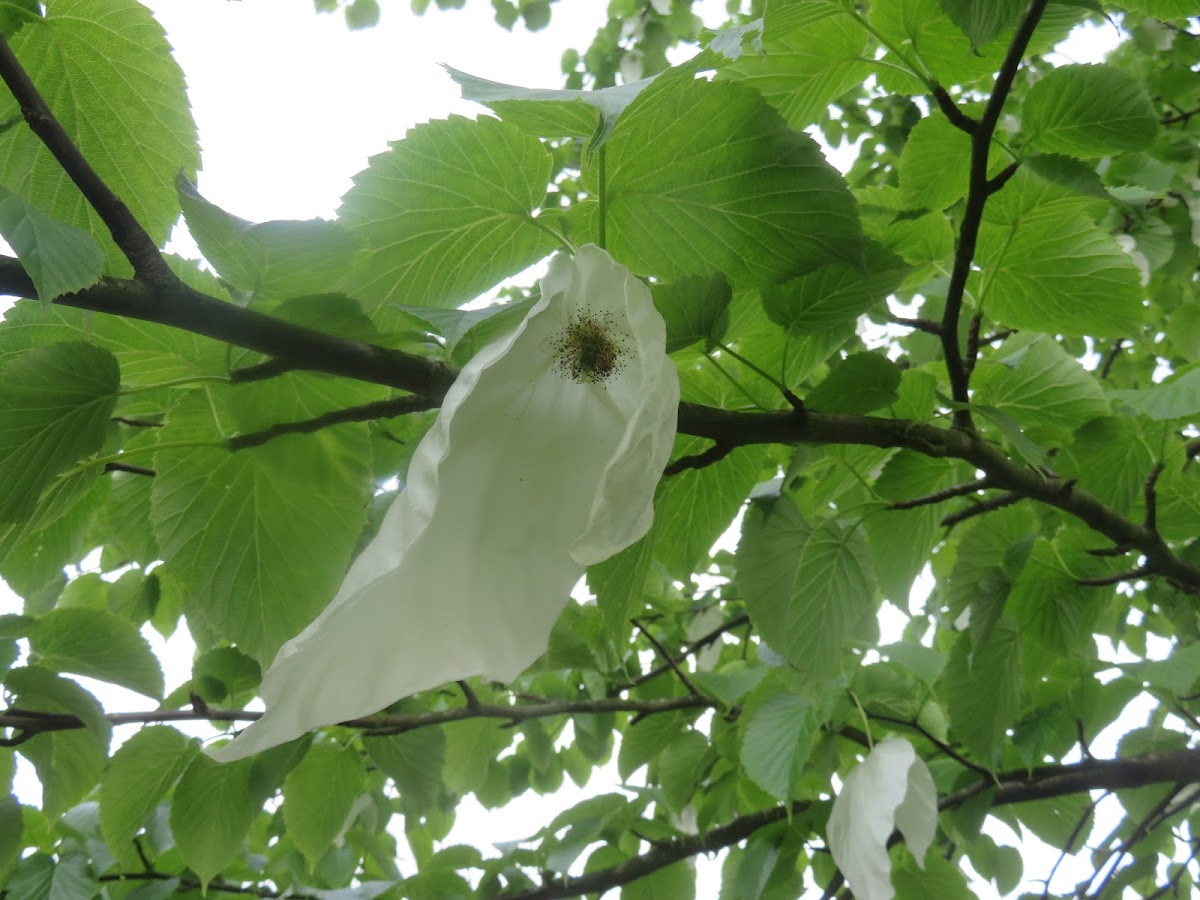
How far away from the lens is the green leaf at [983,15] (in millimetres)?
531

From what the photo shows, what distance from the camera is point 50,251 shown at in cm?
39

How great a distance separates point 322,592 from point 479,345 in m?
0.22

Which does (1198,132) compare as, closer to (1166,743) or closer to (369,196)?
(1166,743)

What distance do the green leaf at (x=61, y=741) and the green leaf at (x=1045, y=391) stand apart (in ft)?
3.01

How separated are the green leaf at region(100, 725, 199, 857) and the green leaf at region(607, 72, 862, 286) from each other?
30.8 inches

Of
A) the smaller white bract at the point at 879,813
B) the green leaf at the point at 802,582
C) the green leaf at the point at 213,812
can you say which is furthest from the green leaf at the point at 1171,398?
the green leaf at the point at 213,812

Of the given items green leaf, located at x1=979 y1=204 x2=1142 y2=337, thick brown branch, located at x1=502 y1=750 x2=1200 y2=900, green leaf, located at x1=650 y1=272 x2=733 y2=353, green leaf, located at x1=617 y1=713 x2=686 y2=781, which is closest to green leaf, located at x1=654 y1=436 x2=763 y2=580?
green leaf, located at x1=650 y1=272 x2=733 y2=353

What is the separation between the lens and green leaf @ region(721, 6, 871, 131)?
70cm

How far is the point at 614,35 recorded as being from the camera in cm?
261

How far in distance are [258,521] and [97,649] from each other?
50 cm

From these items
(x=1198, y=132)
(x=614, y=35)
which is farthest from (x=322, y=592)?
(x=614, y=35)

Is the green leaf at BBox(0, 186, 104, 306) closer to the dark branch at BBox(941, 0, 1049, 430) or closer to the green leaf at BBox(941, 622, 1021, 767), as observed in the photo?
the dark branch at BBox(941, 0, 1049, 430)

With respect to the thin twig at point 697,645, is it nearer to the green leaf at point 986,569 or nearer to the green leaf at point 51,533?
the green leaf at point 986,569

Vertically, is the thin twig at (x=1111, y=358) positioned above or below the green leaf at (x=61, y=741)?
above
